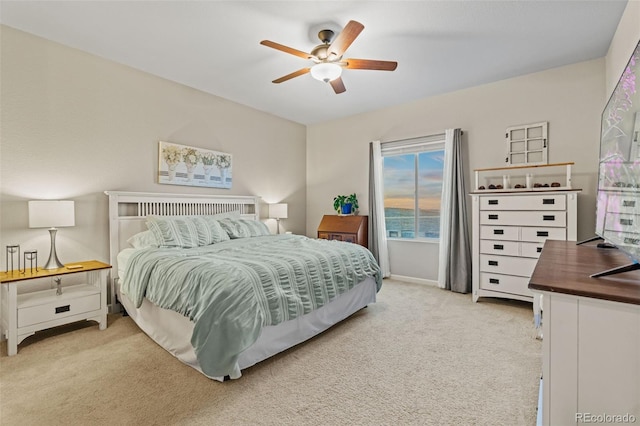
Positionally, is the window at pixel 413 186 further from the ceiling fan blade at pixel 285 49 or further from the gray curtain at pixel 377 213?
the ceiling fan blade at pixel 285 49

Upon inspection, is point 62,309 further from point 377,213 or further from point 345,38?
point 377,213

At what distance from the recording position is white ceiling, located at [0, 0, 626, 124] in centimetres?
242

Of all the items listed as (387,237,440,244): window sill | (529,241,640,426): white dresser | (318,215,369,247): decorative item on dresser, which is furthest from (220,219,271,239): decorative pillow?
(529,241,640,426): white dresser

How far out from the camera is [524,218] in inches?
128

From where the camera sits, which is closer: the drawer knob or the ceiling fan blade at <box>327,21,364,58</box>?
the ceiling fan blade at <box>327,21,364,58</box>

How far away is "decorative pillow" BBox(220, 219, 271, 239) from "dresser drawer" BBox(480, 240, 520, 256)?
280 cm

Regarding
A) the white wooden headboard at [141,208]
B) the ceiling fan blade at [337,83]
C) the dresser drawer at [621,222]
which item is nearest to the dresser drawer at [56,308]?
the white wooden headboard at [141,208]

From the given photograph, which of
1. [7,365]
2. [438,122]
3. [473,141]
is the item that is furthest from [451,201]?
[7,365]

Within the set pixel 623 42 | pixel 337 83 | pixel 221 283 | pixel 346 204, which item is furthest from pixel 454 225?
pixel 221 283

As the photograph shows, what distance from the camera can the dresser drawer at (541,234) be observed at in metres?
3.05

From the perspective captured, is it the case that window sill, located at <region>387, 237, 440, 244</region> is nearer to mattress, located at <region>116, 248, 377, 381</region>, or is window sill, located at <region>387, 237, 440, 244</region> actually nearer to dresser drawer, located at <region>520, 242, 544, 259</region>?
dresser drawer, located at <region>520, 242, 544, 259</region>

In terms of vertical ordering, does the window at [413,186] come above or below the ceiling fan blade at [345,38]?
below

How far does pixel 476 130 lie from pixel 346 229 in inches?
93.2

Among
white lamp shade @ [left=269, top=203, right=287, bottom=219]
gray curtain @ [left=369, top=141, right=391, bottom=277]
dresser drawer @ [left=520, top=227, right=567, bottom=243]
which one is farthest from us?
white lamp shade @ [left=269, top=203, right=287, bottom=219]
